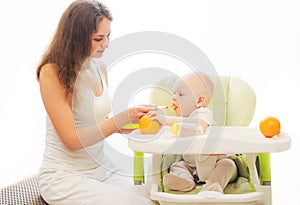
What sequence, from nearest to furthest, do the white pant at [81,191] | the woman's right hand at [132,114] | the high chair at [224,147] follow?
the high chair at [224,147] < the woman's right hand at [132,114] < the white pant at [81,191]

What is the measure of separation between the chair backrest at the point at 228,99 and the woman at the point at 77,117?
0.20 metres

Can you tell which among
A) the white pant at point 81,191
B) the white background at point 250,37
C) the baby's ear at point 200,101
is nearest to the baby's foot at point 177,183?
the white pant at point 81,191

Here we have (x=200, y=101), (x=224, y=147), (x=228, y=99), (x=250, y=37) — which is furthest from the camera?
(x=250, y=37)

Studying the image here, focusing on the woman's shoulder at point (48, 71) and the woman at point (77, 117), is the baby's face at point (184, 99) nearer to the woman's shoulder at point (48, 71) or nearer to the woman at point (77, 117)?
the woman at point (77, 117)

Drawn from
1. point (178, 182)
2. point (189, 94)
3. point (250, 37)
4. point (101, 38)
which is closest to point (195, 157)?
point (178, 182)

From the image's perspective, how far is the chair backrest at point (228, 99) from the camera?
1.58 m

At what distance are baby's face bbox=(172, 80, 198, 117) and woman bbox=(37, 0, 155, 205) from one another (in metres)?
0.17

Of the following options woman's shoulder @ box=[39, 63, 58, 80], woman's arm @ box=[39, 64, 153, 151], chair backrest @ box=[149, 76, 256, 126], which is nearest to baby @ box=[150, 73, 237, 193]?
chair backrest @ box=[149, 76, 256, 126]

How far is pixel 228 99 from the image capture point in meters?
1.63

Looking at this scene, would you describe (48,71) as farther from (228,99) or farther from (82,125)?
(228,99)

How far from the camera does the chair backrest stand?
1.58 metres

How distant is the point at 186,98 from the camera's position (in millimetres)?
1414

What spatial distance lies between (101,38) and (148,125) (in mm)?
386

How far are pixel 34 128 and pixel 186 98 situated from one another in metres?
1.41
